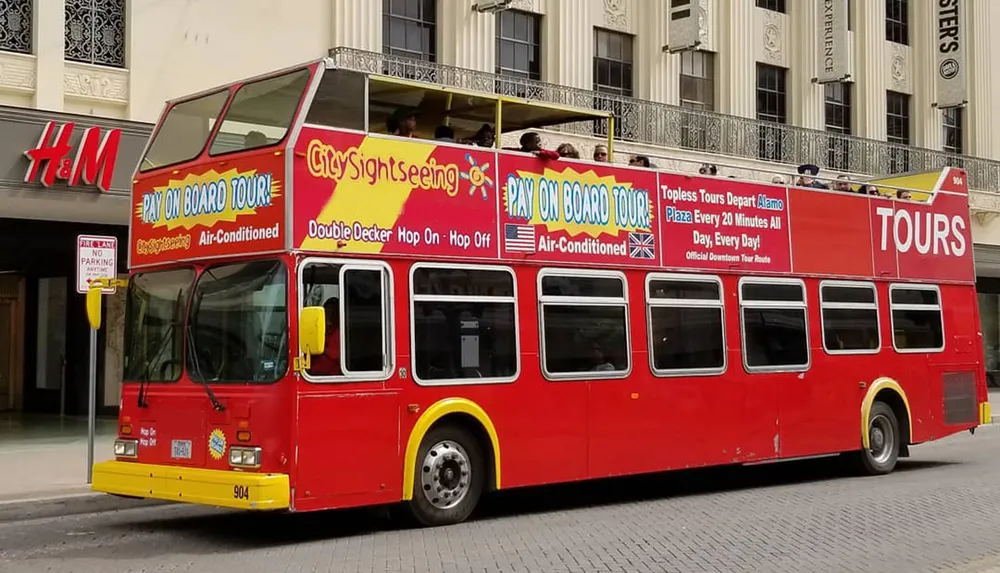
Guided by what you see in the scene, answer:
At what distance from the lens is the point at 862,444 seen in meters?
15.2

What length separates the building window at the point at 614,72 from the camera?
2434 centimetres

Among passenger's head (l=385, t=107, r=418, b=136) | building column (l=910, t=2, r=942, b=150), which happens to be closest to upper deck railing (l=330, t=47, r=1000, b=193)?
building column (l=910, t=2, r=942, b=150)

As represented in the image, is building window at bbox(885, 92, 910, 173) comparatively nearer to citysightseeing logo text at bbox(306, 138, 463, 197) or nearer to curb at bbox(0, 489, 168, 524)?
citysightseeing logo text at bbox(306, 138, 463, 197)

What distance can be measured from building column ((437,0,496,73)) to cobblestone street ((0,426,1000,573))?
10135mm

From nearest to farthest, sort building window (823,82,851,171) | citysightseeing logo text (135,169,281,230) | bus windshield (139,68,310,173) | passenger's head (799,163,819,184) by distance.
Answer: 1. citysightseeing logo text (135,169,281,230)
2. bus windshield (139,68,310,173)
3. passenger's head (799,163,819,184)
4. building window (823,82,851,171)

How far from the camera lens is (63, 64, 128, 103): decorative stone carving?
17531 millimetres

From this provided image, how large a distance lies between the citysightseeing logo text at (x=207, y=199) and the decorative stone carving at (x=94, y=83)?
7095mm

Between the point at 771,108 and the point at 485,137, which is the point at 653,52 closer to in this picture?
the point at 771,108

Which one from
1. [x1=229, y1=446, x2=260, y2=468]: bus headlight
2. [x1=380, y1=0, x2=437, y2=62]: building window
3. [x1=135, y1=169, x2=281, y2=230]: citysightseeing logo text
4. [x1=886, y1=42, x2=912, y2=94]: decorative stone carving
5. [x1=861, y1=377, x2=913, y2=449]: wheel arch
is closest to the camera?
[x1=229, y1=446, x2=260, y2=468]: bus headlight

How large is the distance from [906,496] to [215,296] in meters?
7.74

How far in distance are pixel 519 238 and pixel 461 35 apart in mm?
11222

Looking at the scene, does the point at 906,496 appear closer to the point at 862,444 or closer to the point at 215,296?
the point at 862,444

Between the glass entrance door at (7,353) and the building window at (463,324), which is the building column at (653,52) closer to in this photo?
the glass entrance door at (7,353)

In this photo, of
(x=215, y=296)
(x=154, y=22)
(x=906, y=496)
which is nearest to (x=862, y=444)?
(x=906, y=496)
